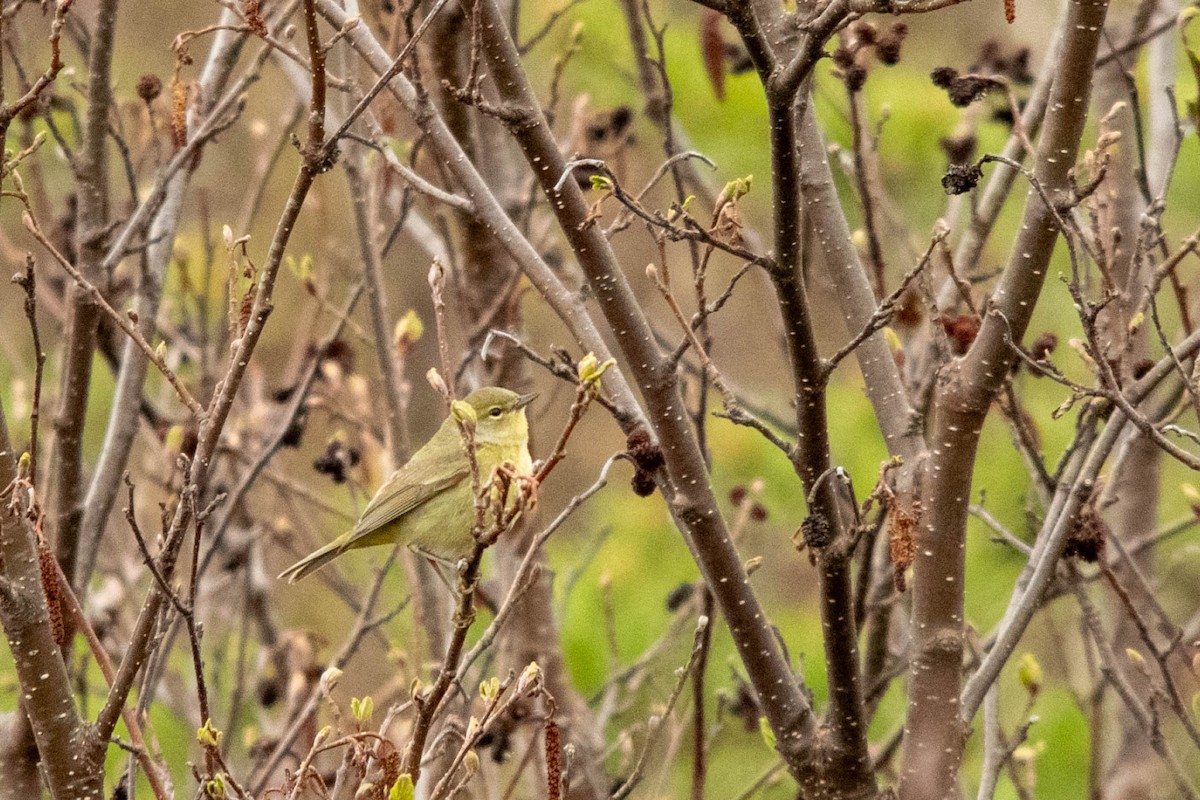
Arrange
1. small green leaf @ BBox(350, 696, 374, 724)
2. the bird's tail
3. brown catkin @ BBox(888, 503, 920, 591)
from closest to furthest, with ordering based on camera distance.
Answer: small green leaf @ BBox(350, 696, 374, 724) → brown catkin @ BBox(888, 503, 920, 591) → the bird's tail

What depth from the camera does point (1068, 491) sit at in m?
2.79

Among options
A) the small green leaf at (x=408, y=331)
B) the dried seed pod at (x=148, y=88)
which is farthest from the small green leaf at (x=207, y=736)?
the small green leaf at (x=408, y=331)

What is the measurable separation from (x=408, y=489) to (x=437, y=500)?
0.15 m

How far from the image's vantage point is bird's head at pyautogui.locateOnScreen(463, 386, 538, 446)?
13.8ft

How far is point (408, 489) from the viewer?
428 cm

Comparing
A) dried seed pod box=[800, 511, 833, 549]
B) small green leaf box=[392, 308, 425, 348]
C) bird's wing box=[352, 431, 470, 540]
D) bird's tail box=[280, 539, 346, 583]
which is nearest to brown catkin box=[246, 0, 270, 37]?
dried seed pod box=[800, 511, 833, 549]

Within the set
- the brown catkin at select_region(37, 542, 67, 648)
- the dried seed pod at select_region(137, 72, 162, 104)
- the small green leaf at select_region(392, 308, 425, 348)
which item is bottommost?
the brown catkin at select_region(37, 542, 67, 648)

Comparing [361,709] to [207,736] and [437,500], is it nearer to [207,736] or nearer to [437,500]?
[207,736]

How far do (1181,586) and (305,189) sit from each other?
20.3 ft

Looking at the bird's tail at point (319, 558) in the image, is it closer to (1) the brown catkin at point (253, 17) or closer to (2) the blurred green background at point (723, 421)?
(2) the blurred green background at point (723, 421)

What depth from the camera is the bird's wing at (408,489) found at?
165 inches

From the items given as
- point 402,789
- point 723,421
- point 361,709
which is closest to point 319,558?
point 361,709

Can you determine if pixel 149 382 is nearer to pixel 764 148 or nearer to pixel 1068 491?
pixel 764 148

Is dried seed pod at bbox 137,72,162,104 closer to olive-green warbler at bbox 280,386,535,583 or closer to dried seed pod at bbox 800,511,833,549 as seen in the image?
olive-green warbler at bbox 280,386,535,583
